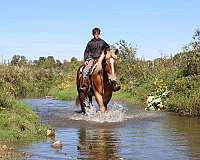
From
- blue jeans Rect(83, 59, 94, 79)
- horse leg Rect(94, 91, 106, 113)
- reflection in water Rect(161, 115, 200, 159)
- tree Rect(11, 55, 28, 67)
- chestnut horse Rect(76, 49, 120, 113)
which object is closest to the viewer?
reflection in water Rect(161, 115, 200, 159)

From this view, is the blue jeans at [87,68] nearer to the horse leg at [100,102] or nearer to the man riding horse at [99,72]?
the man riding horse at [99,72]

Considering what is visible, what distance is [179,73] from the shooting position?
2198cm

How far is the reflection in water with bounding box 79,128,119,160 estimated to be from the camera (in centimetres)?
924

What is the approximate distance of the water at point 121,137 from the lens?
9.32 meters

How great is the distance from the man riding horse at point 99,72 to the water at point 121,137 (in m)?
0.69

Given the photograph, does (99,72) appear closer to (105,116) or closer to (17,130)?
(105,116)

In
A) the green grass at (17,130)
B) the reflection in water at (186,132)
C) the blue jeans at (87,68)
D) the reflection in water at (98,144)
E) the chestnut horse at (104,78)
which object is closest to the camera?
the reflection in water at (98,144)

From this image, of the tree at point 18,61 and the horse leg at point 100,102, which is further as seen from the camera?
the tree at point 18,61

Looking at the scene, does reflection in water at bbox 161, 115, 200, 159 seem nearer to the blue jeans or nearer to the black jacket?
the blue jeans

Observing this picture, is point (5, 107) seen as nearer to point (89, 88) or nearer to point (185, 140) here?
point (89, 88)

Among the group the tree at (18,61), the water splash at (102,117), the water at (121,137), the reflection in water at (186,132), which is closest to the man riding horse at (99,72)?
the water splash at (102,117)

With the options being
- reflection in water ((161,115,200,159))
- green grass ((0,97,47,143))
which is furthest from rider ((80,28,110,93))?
green grass ((0,97,47,143))

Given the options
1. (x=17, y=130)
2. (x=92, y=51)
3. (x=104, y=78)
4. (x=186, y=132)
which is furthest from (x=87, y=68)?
(x=17, y=130)

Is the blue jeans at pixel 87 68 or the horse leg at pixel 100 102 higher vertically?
the blue jeans at pixel 87 68
